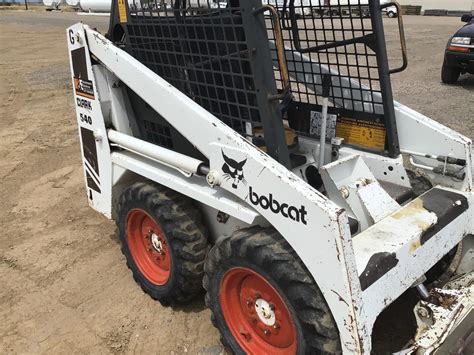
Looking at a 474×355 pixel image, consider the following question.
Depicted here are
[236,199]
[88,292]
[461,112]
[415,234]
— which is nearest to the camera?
[415,234]

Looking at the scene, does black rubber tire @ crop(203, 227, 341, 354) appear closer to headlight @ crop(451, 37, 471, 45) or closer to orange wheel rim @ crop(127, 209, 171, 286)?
orange wheel rim @ crop(127, 209, 171, 286)

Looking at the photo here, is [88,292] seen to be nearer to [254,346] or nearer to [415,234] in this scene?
[254,346]

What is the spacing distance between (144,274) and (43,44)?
16232 millimetres

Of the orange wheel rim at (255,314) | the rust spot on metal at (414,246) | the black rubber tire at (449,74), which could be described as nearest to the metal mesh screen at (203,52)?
the orange wheel rim at (255,314)

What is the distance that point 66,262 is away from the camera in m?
Result: 3.71

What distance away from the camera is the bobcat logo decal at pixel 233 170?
2.25 m

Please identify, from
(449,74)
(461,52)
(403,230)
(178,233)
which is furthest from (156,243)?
(449,74)

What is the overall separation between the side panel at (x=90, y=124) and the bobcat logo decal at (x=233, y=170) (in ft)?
3.82

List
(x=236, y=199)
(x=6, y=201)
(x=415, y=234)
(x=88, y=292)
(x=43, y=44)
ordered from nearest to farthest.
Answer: (x=415, y=234) → (x=236, y=199) → (x=88, y=292) → (x=6, y=201) → (x=43, y=44)

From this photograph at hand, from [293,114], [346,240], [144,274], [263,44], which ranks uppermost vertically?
[263,44]

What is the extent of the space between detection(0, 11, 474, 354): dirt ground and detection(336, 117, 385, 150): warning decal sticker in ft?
4.54

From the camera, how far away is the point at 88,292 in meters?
3.32

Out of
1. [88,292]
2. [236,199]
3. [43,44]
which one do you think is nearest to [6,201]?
[88,292]

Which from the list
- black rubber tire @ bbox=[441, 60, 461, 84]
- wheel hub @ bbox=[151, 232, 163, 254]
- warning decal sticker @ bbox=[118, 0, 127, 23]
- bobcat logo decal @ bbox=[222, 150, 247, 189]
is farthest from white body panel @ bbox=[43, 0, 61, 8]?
bobcat logo decal @ bbox=[222, 150, 247, 189]
